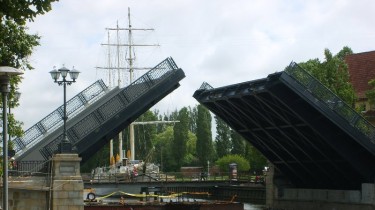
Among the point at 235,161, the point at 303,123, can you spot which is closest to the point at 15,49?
the point at 303,123

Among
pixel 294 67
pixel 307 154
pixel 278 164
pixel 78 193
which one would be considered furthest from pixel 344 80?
pixel 78 193

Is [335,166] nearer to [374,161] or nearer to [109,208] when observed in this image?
[374,161]

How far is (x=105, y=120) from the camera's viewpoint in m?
29.4

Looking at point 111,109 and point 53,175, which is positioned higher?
point 111,109

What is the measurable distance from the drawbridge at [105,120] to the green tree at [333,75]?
19306mm

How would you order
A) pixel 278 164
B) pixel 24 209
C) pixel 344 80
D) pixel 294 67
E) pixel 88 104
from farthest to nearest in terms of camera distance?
1. pixel 344 80
2. pixel 278 164
3. pixel 88 104
4. pixel 294 67
5. pixel 24 209

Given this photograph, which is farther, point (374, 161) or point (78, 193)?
point (374, 161)

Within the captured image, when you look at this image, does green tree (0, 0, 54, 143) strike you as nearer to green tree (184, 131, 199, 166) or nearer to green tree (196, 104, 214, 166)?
green tree (196, 104, 214, 166)

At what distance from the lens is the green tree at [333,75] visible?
48094 millimetres

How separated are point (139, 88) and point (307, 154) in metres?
7.77

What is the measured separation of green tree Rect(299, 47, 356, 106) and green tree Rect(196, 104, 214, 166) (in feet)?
112

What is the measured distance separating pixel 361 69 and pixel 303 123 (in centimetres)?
3177

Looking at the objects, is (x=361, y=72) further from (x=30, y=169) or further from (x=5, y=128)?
(x=5, y=128)

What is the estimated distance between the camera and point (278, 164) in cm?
3759
